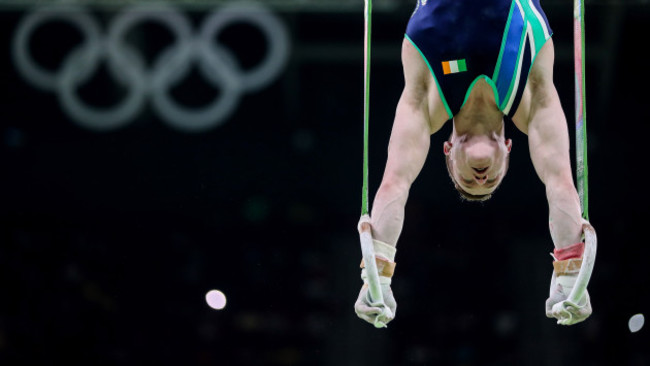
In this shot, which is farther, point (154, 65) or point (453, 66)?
point (154, 65)

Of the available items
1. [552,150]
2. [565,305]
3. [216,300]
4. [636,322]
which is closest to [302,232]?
[216,300]

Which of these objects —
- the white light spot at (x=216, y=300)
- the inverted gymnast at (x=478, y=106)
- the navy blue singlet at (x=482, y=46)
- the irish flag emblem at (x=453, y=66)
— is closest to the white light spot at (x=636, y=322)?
the white light spot at (x=216, y=300)

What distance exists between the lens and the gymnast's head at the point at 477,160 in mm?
3891

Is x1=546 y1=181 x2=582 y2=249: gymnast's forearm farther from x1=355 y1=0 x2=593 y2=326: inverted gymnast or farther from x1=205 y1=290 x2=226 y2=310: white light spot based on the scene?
x1=205 y1=290 x2=226 y2=310: white light spot

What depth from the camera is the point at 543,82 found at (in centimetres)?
393

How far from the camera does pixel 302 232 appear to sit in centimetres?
720

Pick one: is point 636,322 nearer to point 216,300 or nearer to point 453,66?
point 216,300

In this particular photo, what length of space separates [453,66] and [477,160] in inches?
16.0

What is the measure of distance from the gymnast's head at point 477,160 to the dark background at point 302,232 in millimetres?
2831

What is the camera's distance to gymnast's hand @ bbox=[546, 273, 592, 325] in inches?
143

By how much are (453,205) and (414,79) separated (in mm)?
3220

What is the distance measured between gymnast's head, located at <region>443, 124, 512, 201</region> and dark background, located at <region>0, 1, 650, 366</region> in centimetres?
283

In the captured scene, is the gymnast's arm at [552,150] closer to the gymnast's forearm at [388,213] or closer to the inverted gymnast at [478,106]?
the inverted gymnast at [478,106]

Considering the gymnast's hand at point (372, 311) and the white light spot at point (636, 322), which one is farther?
the white light spot at point (636, 322)
